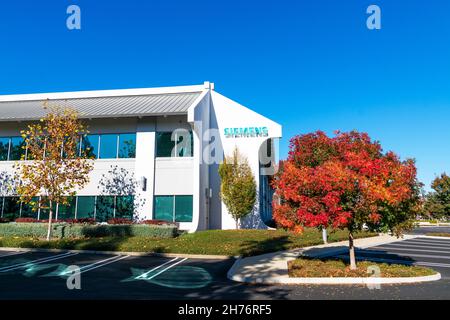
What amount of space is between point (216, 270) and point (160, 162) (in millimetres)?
12782

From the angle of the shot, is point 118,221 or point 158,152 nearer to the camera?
point 118,221

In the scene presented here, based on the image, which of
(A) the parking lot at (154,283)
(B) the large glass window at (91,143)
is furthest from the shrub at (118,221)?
(A) the parking lot at (154,283)

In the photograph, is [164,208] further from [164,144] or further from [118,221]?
[164,144]

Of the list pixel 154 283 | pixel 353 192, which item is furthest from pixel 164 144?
pixel 353 192

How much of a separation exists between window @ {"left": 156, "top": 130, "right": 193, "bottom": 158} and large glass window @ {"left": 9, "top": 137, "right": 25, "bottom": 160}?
10.2 m

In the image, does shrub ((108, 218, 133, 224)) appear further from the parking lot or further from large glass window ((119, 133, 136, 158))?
the parking lot

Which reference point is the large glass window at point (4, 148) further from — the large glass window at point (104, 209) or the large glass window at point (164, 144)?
the large glass window at point (164, 144)

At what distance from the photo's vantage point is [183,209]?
2292 centimetres

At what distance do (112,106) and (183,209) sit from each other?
8.90m

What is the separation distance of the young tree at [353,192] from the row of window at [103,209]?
12261 mm
